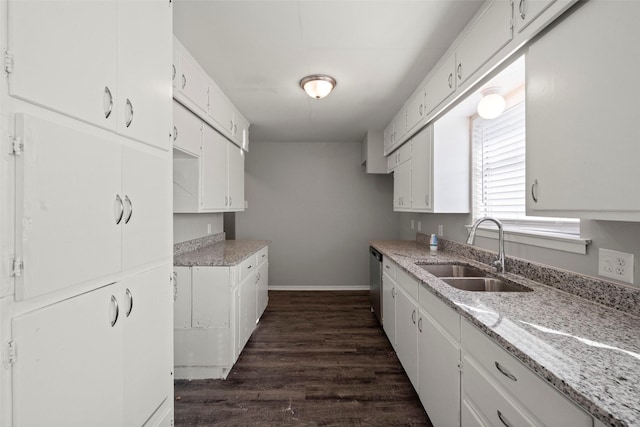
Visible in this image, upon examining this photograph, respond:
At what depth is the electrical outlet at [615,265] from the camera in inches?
47.4

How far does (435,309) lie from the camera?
1640 mm

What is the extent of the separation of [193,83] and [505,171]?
2.45 metres

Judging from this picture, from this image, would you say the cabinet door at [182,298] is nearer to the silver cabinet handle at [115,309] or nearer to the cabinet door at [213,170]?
the cabinet door at [213,170]

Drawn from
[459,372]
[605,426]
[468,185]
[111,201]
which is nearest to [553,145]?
[605,426]

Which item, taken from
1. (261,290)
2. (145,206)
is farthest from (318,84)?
(261,290)

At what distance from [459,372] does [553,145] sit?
1.06 metres

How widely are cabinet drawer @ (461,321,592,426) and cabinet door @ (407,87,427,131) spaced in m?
2.00

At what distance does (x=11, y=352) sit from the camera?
699 mm

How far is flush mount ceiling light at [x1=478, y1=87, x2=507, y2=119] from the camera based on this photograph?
192 cm

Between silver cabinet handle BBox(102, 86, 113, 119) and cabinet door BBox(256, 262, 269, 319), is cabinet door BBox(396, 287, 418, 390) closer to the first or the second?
cabinet door BBox(256, 262, 269, 319)

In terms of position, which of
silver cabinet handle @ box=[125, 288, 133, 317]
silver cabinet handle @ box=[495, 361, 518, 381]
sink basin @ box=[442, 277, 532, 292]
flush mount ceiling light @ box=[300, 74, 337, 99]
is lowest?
silver cabinet handle @ box=[495, 361, 518, 381]

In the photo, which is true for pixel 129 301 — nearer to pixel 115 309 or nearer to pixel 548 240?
pixel 115 309

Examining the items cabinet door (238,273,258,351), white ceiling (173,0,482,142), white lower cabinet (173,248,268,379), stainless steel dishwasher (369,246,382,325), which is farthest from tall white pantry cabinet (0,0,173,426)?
stainless steel dishwasher (369,246,382,325)

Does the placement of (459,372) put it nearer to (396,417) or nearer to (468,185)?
(396,417)
